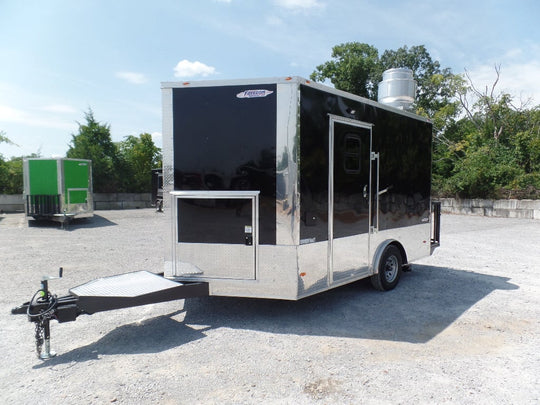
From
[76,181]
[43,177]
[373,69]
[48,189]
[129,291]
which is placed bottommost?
[129,291]

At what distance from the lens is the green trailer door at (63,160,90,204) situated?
13.4 metres

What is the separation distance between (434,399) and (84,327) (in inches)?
139

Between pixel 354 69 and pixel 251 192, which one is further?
pixel 354 69

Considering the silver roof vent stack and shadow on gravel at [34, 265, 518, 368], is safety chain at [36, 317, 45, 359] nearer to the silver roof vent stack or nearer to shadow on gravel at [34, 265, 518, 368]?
shadow on gravel at [34, 265, 518, 368]

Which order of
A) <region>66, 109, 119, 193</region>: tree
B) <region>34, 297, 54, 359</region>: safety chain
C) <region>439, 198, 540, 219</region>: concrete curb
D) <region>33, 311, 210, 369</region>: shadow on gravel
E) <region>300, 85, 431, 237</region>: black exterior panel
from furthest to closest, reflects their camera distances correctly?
<region>66, 109, 119, 193</region>: tree < <region>439, 198, 540, 219</region>: concrete curb < <region>300, 85, 431, 237</region>: black exterior panel < <region>33, 311, 210, 369</region>: shadow on gravel < <region>34, 297, 54, 359</region>: safety chain

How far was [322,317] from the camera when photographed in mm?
4609

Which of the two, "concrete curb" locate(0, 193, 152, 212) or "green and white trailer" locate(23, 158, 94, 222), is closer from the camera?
"green and white trailer" locate(23, 158, 94, 222)

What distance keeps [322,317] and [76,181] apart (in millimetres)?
12024

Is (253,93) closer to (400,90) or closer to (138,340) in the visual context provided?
(138,340)

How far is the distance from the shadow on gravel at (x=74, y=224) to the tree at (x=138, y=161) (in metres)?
6.58

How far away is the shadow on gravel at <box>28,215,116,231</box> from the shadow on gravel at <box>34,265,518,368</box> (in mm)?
9873

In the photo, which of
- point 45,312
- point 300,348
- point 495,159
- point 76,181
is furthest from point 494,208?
point 45,312

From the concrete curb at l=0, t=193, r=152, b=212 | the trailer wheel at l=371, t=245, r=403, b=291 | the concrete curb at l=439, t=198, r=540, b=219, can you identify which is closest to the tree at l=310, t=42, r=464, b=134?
the concrete curb at l=439, t=198, r=540, b=219

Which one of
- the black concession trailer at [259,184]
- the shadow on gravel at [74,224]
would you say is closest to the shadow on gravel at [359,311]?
the black concession trailer at [259,184]
